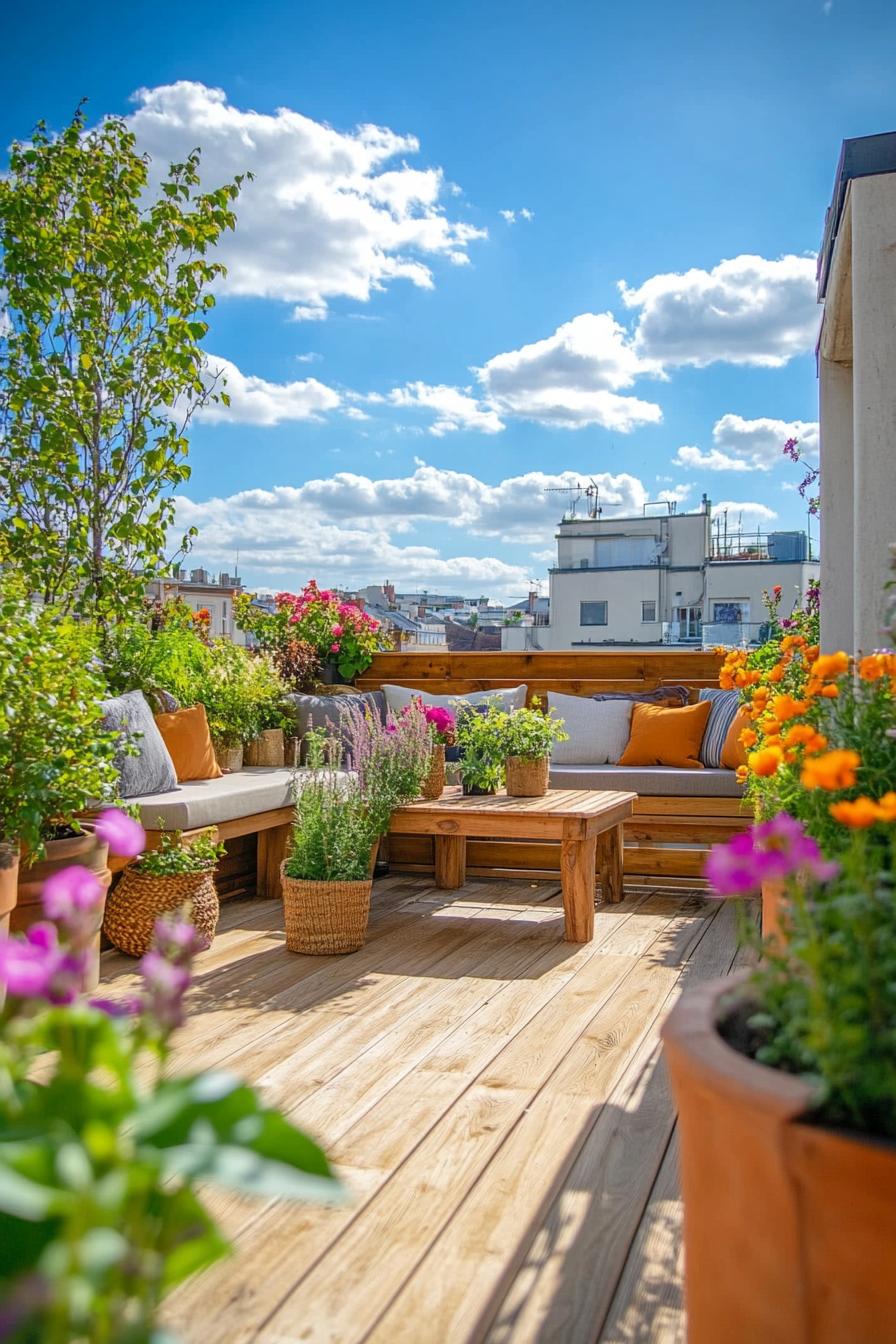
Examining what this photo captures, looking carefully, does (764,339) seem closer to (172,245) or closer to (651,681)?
(651,681)

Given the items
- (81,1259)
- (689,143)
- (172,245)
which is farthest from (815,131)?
(81,1259)

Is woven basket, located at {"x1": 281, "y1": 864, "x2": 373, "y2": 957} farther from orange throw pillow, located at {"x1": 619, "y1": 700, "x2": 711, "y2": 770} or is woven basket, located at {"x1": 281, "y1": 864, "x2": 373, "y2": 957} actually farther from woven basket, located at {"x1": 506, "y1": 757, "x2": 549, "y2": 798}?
orange throw pillow, located at {"x1": 619, "y1": 700, "x2": 711, "y2": 770}

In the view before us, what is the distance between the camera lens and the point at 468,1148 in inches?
91.1

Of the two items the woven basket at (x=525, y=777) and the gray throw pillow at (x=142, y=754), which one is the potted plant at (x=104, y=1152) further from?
the woven basket at (x=525, y=777)

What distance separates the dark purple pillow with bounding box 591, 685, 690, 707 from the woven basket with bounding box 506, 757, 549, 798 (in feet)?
4.67

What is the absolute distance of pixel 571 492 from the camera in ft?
48.9

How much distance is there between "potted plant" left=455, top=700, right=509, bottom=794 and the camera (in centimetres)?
464

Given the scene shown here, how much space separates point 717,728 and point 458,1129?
11.1ft

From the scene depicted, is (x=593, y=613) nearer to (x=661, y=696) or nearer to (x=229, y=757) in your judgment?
(x=661, y=696)

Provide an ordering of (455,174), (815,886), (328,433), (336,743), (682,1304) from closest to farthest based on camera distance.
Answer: (815,886)
(682,1304)
(336,743)
(455,174)
(328,433)

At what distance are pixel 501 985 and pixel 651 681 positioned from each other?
2929mm

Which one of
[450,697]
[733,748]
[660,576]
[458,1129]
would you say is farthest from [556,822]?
[660,576]

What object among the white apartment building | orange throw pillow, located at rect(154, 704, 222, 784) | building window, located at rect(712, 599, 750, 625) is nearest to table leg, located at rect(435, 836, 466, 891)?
orange throw pillow, located at rect(154, 704, 222, 784)

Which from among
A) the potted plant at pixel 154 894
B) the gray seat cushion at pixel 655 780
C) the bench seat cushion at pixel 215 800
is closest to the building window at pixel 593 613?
the gray seat cushion at pixel 655 780
